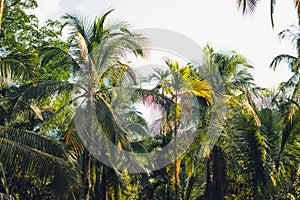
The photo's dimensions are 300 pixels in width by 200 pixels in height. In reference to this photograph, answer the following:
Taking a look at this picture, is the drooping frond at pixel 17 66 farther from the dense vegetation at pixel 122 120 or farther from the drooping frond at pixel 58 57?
the drooping frond at pixel 58 57

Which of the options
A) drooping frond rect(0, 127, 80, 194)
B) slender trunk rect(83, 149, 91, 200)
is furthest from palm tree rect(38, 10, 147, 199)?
drooping frond rect(0, 127, 80, 194)

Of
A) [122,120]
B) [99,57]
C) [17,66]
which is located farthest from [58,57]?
[17,66]

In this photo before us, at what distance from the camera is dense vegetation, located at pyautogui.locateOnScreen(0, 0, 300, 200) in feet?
→ 30.7

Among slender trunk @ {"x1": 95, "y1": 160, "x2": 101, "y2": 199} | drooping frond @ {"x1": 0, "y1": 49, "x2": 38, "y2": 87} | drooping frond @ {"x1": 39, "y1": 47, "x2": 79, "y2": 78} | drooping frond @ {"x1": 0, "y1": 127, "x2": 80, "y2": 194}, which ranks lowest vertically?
slender trunk @ {"x1": 95, "y1": 160, "x2": 101, "y2": 199}

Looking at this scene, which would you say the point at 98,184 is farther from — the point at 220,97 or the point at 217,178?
the point at 220,97

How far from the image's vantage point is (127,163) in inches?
520

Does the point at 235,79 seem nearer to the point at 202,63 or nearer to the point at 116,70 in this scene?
the point at 202,63

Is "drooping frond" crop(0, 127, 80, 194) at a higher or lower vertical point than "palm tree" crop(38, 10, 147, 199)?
lower

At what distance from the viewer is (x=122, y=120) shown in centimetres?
1245

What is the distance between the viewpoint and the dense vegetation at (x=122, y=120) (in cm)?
935

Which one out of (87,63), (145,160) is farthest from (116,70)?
(145,160)

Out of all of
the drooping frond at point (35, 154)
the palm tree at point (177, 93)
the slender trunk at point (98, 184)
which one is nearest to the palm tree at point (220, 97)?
the palm tree at point (177, 93)

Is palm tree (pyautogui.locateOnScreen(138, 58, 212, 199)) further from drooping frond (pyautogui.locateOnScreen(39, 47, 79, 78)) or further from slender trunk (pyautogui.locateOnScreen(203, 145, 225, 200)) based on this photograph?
drooping frond (pyautogui.locateOnScreen(39, 47, 79, 78))

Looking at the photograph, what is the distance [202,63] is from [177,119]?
2.12 meters
